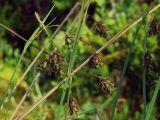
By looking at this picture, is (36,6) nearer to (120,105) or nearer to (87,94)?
(87,94)

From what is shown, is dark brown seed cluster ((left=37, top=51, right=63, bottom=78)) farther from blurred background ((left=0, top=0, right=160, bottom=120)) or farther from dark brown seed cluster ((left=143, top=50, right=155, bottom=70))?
blurred background ((left=0, top=0, right=160, bottom=120))

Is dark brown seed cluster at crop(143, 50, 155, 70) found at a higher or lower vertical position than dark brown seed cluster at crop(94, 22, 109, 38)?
lower

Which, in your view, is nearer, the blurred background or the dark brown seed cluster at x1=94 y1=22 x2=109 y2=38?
the dark brown seed cluster at x1=94 y1=22 x2=109 y2=38

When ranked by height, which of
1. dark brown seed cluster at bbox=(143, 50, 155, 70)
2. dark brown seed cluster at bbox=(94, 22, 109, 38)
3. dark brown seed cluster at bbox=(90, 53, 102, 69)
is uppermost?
dark brown seed cluster at bbox=(94, 22, 109, 38)

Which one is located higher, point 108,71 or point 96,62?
point 108,71

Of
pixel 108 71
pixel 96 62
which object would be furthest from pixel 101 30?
pixel 108 71

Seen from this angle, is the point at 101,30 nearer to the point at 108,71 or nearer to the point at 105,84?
the point at 105,84

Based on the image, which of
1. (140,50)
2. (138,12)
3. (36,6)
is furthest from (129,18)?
(36,6)

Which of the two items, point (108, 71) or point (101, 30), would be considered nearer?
point (101, 30)

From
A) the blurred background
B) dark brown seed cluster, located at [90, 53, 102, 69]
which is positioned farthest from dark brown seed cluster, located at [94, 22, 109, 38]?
the blurred background

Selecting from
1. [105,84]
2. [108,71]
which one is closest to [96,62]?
[105,84]

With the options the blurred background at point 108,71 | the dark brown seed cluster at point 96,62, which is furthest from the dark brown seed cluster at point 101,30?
the blurred background at point 108,71
